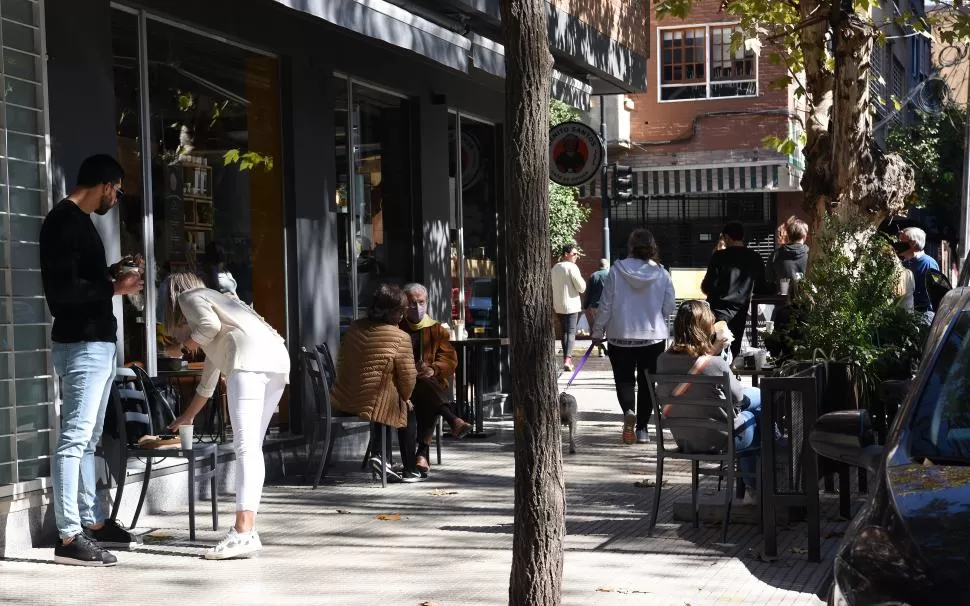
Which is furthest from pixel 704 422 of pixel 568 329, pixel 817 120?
pixel 568 329

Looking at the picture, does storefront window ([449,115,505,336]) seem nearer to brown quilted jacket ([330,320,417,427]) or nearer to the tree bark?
the tree bark

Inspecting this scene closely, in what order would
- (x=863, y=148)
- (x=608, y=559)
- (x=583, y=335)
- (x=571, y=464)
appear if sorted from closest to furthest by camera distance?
(x=608, y=559) < (x=571, y=464) < (x=863, y=148) < (x=583, y=335)

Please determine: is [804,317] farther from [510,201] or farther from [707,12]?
[707,12]

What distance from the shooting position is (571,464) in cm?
1141

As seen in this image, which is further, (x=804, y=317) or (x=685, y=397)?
(x=804, y=317)

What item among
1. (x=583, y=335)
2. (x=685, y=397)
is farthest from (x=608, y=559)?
(x=583, y=335)

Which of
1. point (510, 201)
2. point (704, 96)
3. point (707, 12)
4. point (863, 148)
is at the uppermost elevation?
point (707, 12)

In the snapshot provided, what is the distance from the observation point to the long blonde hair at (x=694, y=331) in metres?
8.78

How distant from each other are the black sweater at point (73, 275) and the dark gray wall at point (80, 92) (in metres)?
0.91

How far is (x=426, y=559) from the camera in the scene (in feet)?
24.8

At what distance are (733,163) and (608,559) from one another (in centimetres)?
2773

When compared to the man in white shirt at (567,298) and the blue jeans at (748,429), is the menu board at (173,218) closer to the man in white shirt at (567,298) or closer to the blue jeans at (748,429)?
the blue jeans at (748,429)

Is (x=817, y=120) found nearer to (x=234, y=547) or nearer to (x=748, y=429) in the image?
(x=748, y=429)

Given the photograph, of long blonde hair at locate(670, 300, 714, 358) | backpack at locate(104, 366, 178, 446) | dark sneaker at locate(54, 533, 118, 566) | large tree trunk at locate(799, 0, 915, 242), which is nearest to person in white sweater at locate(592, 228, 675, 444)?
large tree trunk at locate(799, 0, 915, 242)
